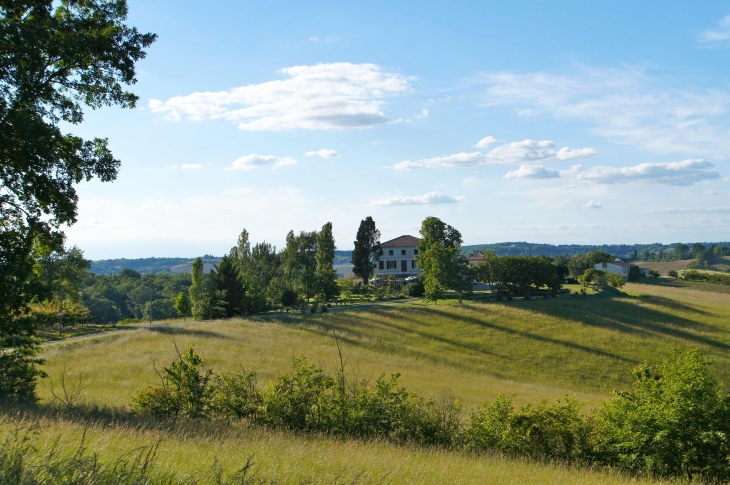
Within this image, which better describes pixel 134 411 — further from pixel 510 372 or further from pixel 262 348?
pixel 510 372

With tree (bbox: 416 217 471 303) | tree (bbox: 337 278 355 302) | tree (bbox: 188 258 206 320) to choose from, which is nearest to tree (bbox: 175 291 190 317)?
tree (bbox: 188 258 206 320)

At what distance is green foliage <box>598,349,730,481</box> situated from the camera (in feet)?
40.4

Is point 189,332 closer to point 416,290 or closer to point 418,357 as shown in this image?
point 418,357

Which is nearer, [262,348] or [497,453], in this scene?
[497,453]

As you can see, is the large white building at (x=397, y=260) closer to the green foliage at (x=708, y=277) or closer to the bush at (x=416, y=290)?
the bush at (x=416, y=290)

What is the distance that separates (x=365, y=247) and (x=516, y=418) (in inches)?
2976

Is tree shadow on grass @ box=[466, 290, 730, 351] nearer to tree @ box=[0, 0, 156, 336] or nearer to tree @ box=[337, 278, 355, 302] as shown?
tree @ box=[337, 278, 355, 302]

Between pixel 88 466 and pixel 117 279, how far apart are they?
148m

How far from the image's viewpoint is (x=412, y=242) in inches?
4021

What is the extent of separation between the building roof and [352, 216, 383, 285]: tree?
1089 cm

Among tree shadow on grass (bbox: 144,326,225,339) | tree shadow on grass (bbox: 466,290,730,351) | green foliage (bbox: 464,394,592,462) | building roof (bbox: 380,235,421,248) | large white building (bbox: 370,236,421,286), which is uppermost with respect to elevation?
building roof (bbox: 380,235,421,248)

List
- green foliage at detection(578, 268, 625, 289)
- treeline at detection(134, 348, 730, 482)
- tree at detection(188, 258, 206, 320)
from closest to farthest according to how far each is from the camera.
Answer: treeline at detection(134, 348, 730, 482) < tree at detection(188, 258, 206, 320) < green foliage at detection(578, 268, 625, 289)

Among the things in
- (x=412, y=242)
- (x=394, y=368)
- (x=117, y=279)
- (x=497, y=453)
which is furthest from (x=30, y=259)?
(x=117, y=279)

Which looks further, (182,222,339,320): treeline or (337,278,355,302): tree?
(337,278,355,302): tree
